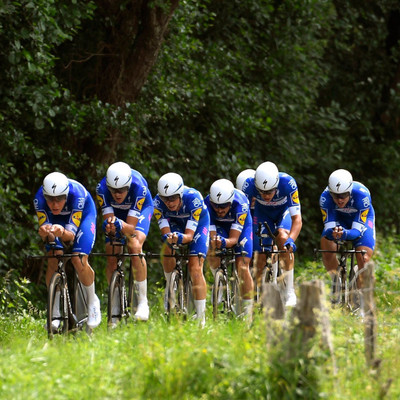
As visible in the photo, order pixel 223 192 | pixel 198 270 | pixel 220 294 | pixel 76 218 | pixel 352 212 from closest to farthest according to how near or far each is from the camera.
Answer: pixel 76 218
pixel 198 270
pixel 220 294
pixel 223 192
pixel 352 212

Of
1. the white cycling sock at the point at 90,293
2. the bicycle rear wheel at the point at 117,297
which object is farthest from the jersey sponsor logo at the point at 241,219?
the white cycling sock at the point at 90,293

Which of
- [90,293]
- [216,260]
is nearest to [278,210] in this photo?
[216,260]

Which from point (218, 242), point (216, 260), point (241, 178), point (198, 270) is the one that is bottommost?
point (198, 270)

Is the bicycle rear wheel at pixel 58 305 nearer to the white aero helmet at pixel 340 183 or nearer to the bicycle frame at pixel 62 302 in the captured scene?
the bicycle frame at pixel 62 302

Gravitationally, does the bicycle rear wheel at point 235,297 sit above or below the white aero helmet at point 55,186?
below

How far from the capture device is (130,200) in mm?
11531

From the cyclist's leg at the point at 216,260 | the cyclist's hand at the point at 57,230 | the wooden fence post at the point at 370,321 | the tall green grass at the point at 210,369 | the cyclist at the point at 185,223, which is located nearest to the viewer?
the tall green grass at the point at 210,369

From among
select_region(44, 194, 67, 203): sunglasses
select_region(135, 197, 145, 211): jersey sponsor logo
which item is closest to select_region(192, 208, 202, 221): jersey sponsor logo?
select_region(135, 197, 145, 211): jersey sponsor logo

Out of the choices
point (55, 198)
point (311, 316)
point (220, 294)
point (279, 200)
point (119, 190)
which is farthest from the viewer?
point (279, 200)

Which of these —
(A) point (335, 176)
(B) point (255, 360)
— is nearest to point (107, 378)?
(B) point (255, 360)

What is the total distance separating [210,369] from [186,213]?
4653 mm

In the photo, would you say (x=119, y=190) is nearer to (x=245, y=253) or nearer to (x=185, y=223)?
(x=185, y=223)

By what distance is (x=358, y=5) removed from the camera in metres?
26.6

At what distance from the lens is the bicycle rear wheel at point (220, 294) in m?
12.0
